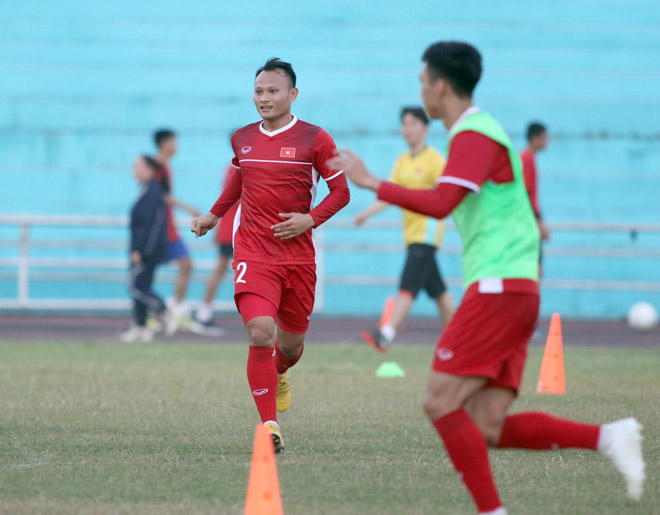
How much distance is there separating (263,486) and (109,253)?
47.2ft

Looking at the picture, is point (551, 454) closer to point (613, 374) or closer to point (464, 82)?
point (464, 82)

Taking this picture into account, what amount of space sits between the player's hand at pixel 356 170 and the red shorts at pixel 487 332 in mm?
586

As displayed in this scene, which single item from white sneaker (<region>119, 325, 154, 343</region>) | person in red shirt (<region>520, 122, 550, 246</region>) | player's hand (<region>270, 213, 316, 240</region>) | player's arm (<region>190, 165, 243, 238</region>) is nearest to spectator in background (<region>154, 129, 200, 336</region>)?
white sneaker (<region>119, 325, 154, 343</region>)

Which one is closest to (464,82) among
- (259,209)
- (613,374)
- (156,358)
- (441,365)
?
(441,365)

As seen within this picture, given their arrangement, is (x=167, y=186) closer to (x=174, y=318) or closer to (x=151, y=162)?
(x=151, y=162)

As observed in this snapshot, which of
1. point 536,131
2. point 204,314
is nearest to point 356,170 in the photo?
point 536,131

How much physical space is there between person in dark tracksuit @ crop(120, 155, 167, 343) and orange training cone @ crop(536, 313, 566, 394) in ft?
19.8

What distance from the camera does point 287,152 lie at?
21.9 feet

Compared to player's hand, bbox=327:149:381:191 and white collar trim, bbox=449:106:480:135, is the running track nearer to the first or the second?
white collar trim, bbox=449:106:480:135

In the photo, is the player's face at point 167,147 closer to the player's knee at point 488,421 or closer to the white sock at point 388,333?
the white sock at point 388,333

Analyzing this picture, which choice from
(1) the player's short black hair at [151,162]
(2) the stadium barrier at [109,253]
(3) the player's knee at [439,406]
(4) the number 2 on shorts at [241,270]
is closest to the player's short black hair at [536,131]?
(2) the stadium barrier at [109,253]

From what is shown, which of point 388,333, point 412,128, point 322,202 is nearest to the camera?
point 322,202

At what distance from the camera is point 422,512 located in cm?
478

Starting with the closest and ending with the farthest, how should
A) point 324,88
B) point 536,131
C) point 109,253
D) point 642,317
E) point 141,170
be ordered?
1. point 536,131
2. point 141,170
3. point 642,317
4. point 109,253
5. point 324,88
